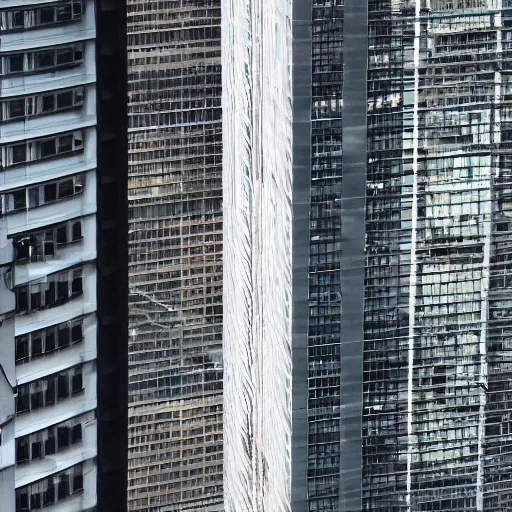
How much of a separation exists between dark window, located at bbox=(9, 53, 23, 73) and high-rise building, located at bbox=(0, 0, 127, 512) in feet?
0.07

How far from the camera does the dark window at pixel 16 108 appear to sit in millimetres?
43062

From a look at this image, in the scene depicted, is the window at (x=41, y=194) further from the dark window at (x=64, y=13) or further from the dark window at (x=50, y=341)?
the dark window at (x=64, y=13)

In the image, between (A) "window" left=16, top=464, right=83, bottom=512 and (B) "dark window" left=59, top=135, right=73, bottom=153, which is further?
(A) "window" left=16, top=464, right=83, bottom=512

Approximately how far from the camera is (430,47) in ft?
641

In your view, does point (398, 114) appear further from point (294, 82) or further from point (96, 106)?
point (96, 106)

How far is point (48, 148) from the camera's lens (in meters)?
44.2

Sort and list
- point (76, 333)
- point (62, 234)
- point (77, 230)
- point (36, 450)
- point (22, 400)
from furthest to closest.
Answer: point (76, 333), point (36, 450), point (77, 230), point (62, 234), point (22, 400)

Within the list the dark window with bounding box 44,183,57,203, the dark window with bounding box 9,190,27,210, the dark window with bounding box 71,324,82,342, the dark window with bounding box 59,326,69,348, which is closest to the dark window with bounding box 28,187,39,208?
the dark window with bounding box 9,190,27,210

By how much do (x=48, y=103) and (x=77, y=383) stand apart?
699 centimetres

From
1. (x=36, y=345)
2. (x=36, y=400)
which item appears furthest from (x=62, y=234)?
(x=36, y=400)

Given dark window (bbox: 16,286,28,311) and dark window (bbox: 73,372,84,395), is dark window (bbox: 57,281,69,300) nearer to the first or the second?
dark window (bbox: 16,286,28,311)

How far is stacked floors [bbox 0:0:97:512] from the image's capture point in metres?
43.2

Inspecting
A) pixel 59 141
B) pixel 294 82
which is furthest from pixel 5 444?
pixel 294 82

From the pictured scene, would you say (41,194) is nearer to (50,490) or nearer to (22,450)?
(22,450)
